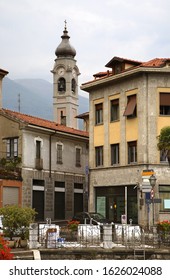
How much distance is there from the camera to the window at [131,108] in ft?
136

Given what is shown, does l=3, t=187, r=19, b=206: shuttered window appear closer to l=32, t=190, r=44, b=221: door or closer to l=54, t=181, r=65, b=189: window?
l=32, t=190, r=44, b=221: door

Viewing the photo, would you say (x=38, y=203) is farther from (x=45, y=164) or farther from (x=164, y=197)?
(x=164, y=197)

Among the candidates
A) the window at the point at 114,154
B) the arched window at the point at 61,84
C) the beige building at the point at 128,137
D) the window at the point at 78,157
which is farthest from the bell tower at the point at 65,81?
the window at the point at 114,154

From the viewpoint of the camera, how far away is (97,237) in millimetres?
27109

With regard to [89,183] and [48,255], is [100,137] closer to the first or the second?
[89,183]

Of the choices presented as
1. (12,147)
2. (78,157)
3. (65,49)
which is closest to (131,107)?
(12,147)

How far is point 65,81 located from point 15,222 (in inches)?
3520

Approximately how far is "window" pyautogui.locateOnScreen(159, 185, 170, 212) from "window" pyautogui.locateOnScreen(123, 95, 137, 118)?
5761 mm

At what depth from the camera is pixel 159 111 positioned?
4097cm

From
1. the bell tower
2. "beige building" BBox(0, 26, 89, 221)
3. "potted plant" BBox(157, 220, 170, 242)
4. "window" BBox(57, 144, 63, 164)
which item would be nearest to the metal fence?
"potted plant" BBox(157, 220, 170, 242)

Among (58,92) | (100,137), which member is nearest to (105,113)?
(100,137)

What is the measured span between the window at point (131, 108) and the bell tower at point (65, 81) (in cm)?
7024

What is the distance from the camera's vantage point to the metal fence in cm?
Result: 2580
